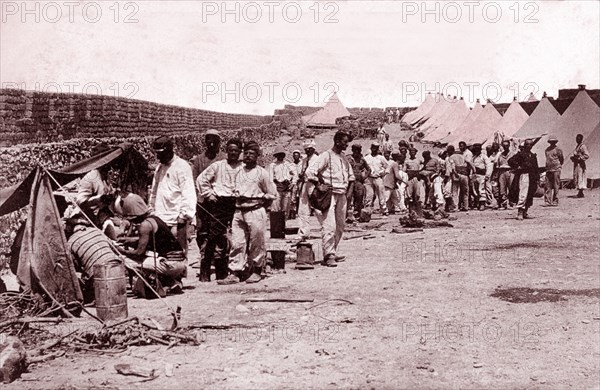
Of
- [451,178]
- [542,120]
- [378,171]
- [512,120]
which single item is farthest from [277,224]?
[512,120]

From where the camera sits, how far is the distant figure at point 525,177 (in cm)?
1484

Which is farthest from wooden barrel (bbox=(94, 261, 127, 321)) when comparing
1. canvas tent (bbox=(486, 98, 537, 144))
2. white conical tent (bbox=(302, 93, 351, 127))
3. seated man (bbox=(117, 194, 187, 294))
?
white conical tent (bbox=(302, 93, 351, 127))

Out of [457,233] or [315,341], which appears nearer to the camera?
[315,341]

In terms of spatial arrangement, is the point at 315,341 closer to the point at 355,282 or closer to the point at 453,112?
the point at 355,282

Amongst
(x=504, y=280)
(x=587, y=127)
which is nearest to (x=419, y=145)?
(x=587, y=127)

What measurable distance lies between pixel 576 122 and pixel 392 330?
1984 centimetres

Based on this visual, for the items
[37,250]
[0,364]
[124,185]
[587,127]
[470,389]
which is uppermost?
[587,127]

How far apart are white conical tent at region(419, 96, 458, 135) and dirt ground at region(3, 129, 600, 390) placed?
34214mm

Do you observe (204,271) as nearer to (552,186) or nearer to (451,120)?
(552,186)

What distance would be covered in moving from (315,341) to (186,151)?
15338 millimetres

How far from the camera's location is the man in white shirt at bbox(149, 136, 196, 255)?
318 inches

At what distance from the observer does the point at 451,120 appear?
4328 centimetres

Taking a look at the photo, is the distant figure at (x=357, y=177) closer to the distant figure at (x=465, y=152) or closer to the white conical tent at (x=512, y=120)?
the distant figure at (x=465, y=152)

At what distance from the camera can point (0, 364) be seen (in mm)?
4844
